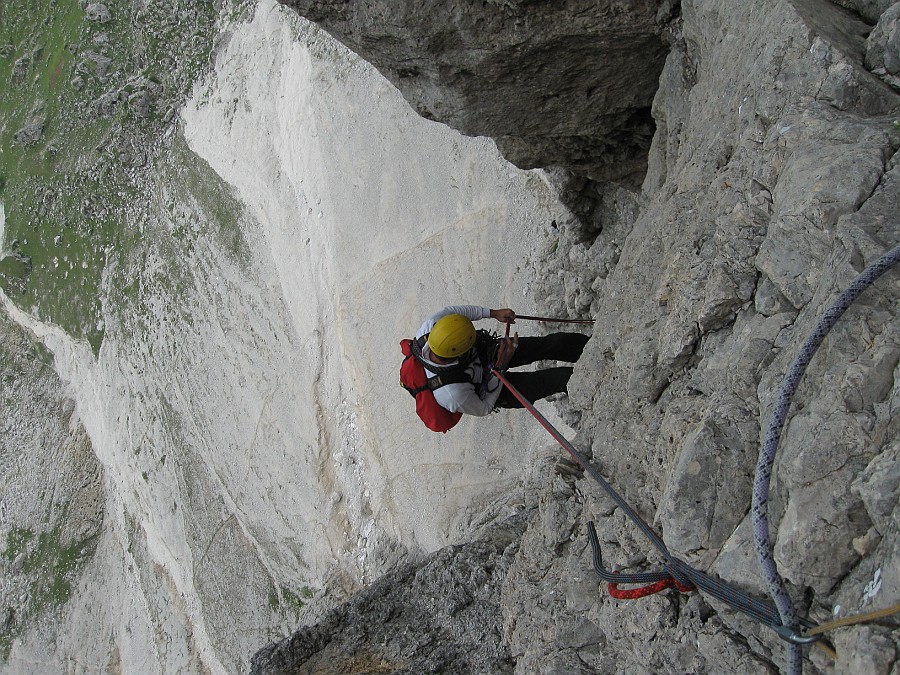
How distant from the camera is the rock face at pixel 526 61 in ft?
16.7

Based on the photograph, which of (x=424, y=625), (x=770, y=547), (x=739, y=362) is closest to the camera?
(x=770, y=547)

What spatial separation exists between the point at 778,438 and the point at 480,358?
13.7 ft

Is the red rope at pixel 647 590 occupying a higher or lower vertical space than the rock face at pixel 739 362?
lower

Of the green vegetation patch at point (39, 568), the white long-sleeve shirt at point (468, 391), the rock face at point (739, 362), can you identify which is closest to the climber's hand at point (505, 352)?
the white long-sleeve shirt at point (468, 391)

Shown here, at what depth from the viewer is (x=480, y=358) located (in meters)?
6.95

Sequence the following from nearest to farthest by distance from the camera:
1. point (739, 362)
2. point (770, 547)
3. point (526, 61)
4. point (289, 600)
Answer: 1. point (770, 547)
2. point (739, 362)
3. point (526, 61)
4. point (289, 600)

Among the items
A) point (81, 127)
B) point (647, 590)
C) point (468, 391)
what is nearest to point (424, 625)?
point (468, 391)

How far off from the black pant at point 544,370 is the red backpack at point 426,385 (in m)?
0.63

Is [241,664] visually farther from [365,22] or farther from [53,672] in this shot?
[365,22]

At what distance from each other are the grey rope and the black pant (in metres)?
4.08

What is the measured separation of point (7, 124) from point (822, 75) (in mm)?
22335

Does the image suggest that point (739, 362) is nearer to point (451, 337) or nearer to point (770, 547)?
point (770, 547)

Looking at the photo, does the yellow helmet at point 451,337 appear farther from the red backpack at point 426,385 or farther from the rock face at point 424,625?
the rock face at point 424,625

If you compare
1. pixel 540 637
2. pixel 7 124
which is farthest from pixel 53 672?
pixel 540 637
